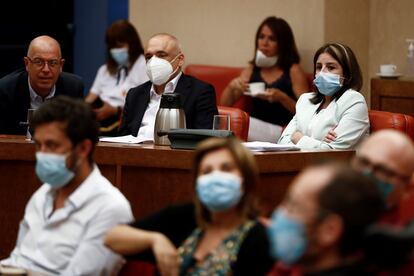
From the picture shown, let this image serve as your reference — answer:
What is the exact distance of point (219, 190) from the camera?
365cm

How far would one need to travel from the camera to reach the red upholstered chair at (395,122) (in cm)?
570

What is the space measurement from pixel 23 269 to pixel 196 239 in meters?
0.73

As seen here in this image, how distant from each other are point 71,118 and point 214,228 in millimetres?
715

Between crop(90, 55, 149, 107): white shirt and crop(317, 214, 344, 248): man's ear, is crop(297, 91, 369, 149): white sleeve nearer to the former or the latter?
crop(317, 214, 344, 248): man's ear

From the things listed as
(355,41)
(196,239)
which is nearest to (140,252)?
(196,239)

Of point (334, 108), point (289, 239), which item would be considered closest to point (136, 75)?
point (334, 108)

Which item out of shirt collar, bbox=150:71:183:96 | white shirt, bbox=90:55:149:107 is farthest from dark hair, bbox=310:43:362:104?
white shirt, bbox=90:55:149:107

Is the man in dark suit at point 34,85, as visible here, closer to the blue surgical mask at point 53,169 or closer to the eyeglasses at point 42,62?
the eyeglasses at point 42,62

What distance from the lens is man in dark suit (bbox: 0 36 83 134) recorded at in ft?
21.0

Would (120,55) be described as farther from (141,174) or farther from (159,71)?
(141,174)

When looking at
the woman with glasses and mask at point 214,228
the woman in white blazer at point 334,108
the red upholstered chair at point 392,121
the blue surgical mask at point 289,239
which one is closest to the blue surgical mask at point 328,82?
the woman in white blazer at point 334,108

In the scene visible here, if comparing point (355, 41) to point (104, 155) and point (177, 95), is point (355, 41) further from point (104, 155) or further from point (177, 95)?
point (104, 155)

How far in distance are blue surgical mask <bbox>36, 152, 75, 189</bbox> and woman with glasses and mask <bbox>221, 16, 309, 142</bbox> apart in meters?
4.01

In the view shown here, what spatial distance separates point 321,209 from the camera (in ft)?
10.2
